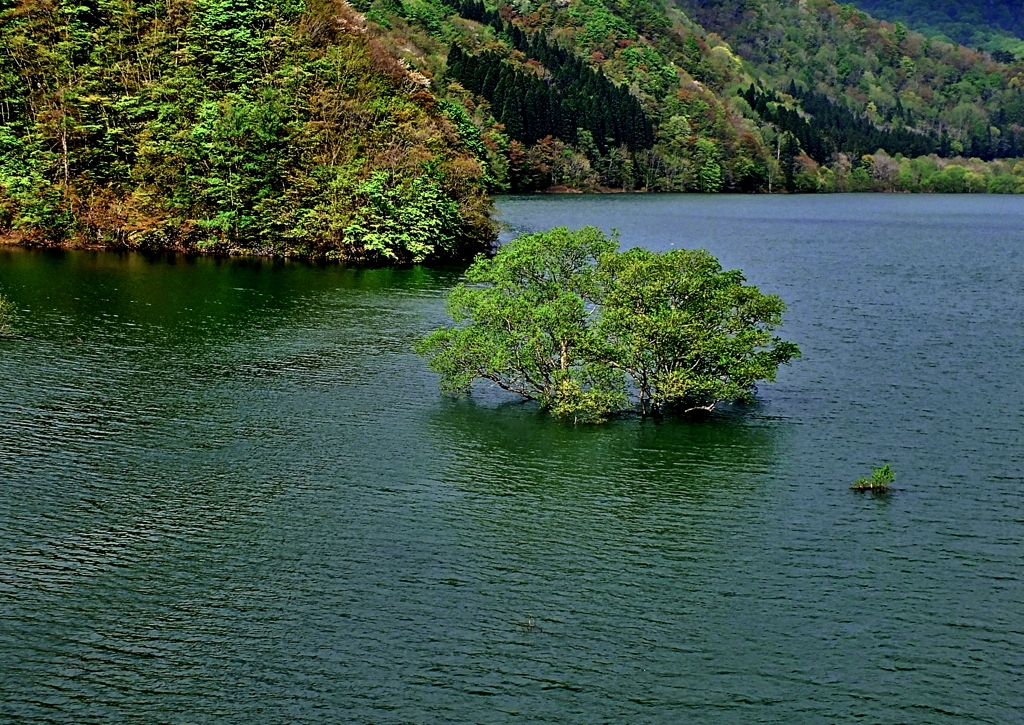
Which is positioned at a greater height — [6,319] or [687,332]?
[687,332]

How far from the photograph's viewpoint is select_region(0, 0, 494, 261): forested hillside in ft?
298

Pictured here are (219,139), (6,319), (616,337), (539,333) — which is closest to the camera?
(539,333)

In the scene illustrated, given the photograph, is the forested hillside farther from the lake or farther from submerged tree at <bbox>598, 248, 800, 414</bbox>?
submerged tree at <bbox>598, 248, 800, 414</bbox>

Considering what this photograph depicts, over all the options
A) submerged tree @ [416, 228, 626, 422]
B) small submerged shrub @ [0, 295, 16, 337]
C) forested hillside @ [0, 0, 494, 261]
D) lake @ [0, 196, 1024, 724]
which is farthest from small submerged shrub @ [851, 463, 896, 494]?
forested hillside @ [0, 0, 494, 261]

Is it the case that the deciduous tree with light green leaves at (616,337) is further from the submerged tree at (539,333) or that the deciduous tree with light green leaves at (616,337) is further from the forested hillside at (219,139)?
the forested hillside at (219,139)

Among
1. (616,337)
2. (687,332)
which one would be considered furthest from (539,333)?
(687,332)

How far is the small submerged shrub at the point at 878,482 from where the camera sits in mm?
36625

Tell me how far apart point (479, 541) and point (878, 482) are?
46.5 feet

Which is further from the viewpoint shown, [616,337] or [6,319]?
[6,319]

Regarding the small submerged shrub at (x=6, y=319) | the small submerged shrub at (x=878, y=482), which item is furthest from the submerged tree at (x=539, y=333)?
the small submerged shrub at (x=6, y=319)

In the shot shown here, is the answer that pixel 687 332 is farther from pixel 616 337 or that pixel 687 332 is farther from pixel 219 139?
pixel 219 139

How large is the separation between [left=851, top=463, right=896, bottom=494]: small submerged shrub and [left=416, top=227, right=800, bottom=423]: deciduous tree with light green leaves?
356 inches

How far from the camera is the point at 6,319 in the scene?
5906 centimetres

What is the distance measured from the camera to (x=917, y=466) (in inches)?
1555
